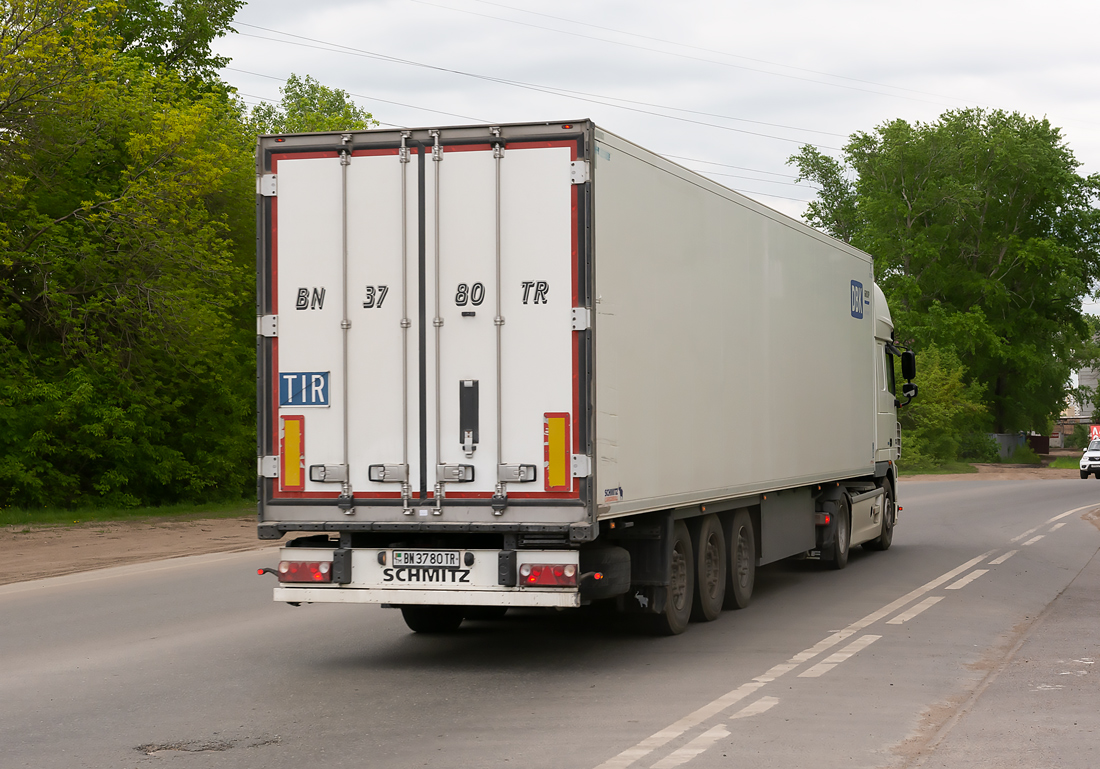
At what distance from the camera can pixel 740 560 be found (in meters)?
11.6

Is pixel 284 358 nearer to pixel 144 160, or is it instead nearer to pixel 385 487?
pixel 385 487

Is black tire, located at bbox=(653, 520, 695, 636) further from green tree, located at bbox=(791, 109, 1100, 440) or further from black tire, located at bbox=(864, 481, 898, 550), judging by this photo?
green tree, located at bbox=(791, 109, 1100, 440)

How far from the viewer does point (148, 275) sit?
25453 mm

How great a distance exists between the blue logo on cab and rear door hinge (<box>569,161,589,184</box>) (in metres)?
7.73

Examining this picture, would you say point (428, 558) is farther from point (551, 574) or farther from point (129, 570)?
point (129, 570)

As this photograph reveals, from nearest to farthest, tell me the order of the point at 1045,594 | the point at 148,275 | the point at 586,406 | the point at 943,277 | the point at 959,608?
the point at 586,406 → the point at 959,608 → the point at 1045,594 → the point at 148,275 → the point at 943,277

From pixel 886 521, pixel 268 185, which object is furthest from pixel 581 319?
pixel 886 521

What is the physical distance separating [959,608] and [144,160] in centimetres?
1942

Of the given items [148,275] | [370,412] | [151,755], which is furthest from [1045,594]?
[148,275]

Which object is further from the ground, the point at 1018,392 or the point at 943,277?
the point at 943,277

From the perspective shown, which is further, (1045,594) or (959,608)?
(1045,594)

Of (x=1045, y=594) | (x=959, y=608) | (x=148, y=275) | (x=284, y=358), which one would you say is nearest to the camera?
(x=284, y=358)

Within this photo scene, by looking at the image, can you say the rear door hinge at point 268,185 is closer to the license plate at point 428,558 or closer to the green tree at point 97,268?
the license plate at point 428,558

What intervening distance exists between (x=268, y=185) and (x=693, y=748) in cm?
492
